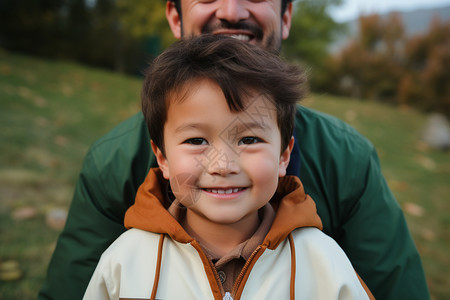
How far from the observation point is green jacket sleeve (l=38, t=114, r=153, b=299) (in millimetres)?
1794

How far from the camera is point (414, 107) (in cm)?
1409

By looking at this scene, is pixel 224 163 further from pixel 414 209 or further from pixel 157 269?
pixel 414 209

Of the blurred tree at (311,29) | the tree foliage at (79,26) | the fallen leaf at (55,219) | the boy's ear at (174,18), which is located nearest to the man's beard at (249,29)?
the boy's ear at (174,18)

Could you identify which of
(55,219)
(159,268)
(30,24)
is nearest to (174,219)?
(159,268)

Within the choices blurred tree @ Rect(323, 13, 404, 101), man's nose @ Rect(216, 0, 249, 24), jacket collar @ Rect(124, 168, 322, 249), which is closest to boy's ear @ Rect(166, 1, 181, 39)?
man's nose @ Rect(216, 0, 249, 24)

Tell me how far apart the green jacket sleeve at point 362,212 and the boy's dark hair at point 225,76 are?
375mm

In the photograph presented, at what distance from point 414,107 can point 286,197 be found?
1415 centimetres

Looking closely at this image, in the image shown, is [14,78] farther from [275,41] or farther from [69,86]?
[275,41]

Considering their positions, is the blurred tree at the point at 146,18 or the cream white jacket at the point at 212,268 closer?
the cream white jacket at the point at 212,268

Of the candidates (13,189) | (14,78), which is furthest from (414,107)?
(13,189)

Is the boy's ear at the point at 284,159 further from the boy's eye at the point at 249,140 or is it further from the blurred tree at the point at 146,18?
the blurred tree at the point at 146,18

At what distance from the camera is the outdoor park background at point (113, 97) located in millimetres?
3303

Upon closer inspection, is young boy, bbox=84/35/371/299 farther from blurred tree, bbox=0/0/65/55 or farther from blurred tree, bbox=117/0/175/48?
blurred tree, bbox=0/0/65/55

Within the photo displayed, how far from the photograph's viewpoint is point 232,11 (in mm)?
1851
